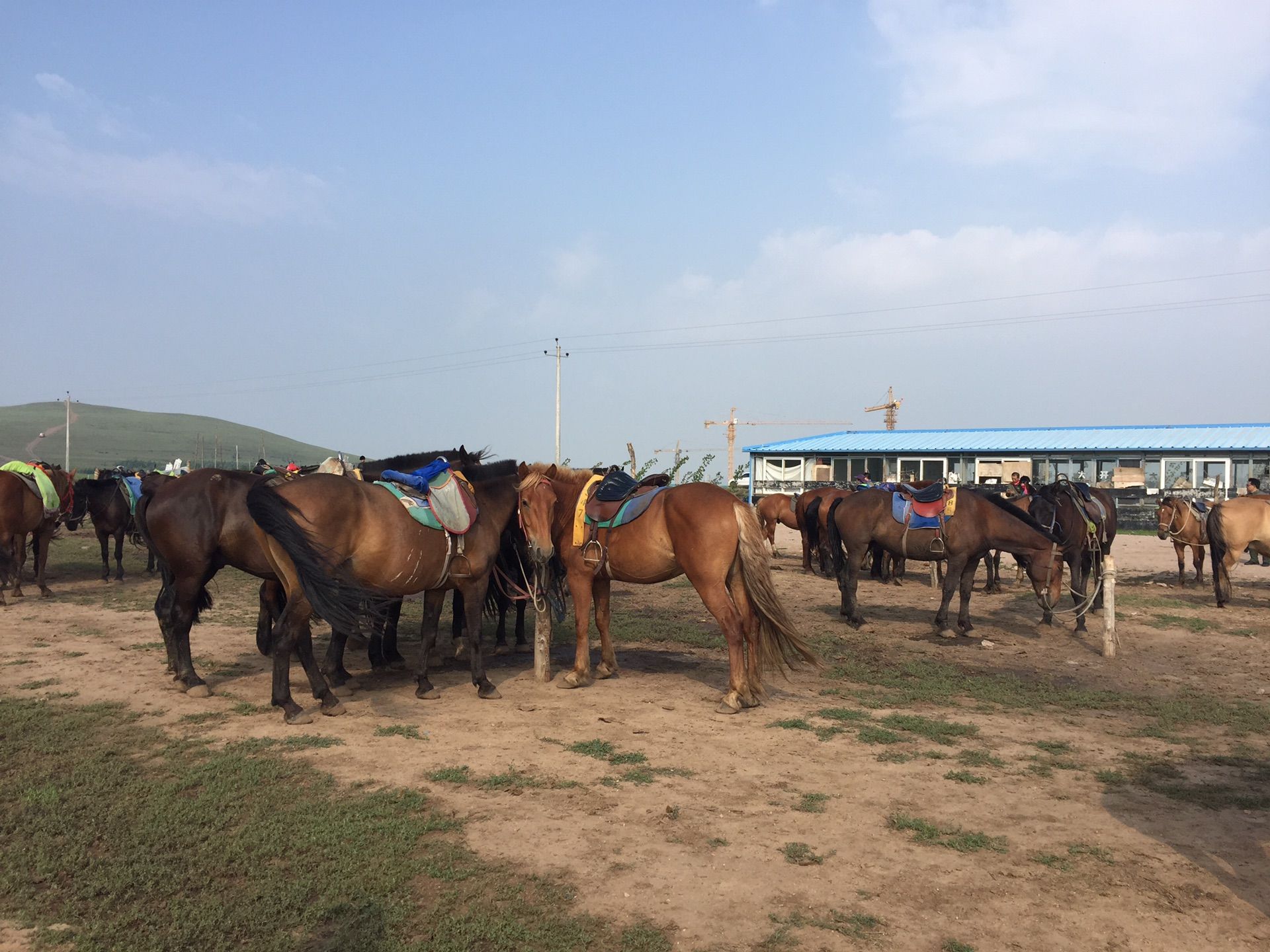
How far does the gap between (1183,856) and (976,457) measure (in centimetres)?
3520

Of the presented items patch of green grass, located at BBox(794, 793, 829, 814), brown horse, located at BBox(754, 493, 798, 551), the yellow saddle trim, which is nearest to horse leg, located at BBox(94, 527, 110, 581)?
the yellow saddle trim

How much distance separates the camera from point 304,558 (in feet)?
21.4

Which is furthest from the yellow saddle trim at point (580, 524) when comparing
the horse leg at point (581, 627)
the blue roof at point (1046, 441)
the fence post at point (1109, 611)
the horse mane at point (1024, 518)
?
the blue roof at point (1046, 441)

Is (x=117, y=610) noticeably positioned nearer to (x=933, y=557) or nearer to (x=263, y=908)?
(x=263, y=908)

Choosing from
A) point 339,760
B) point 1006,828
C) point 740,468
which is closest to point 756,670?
point 1006,828

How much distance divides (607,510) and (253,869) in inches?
182

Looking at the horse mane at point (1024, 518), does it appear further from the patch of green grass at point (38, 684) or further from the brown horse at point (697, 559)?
the patch of green grass at point (38, 684)

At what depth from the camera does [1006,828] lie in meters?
4.74

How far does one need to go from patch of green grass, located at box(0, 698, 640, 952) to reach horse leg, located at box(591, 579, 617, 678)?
3445mm

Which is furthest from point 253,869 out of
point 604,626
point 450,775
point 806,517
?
point 806,517

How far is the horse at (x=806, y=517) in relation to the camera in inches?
631

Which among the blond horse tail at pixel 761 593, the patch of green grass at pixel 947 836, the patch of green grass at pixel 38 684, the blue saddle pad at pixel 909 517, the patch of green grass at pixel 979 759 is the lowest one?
the patch of green grass at pixel 979 759

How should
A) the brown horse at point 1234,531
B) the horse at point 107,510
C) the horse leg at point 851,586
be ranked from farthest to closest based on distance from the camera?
1. the horse at point 107,510
2. the brown horse at point 1234,531
3. the horse leg at point 851,586

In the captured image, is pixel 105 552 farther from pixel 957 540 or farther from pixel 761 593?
pixel 957 540
